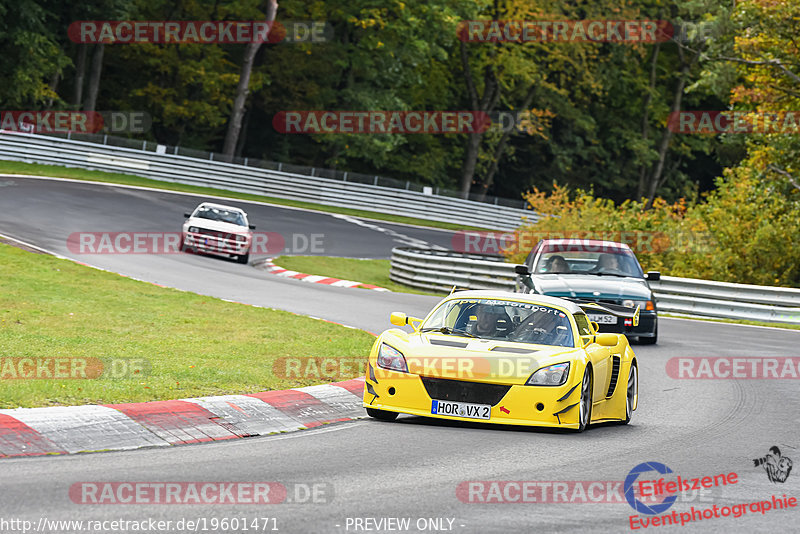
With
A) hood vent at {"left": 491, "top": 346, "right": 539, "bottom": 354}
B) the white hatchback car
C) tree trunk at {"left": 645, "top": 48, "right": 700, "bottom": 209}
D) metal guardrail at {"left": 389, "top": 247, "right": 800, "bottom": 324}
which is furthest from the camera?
tree trunk at {"left": 645, "top": 48, "right": 700, "bottom": 209}

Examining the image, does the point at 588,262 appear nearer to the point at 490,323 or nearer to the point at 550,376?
the point at 490,323

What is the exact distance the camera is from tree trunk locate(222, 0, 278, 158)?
5456 cm

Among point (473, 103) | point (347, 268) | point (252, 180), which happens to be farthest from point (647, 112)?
point (347, 268)

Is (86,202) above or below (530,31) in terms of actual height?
below

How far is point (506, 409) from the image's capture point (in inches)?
375

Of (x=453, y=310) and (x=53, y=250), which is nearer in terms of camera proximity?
(x=453, y=310)

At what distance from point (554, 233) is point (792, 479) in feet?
74.5

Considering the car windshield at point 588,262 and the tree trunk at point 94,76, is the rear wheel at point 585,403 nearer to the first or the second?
Result: the car windshield at point 588,262

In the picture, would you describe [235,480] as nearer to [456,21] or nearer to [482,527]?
[482,527]

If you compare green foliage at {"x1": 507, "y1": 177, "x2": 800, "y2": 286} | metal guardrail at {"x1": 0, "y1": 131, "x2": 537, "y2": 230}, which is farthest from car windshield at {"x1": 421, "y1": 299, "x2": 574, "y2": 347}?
metal guardrail at {"x1": 0, "y1": 131, "x2": 537, "y2": 230}

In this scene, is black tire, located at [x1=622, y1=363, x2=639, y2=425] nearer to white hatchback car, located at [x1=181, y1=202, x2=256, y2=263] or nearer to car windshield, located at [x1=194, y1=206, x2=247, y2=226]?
white hatchback car, located at [x1=181, y1=202, x2=256, y2=263]

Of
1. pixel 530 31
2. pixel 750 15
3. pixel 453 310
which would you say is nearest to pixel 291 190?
pixel 530 31

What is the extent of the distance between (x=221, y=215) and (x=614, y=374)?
2131cm

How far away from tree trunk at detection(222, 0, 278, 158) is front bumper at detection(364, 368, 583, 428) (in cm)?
4603
